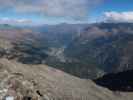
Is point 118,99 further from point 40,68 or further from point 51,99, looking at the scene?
point 51,99

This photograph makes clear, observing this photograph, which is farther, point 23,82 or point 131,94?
point 131,94

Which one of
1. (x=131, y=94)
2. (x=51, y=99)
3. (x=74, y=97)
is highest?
(x=51, y=99)

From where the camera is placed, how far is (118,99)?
163 m

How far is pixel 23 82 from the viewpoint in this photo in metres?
101

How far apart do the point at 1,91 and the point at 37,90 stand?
18507mm

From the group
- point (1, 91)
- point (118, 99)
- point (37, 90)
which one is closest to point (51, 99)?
point (37, 90)

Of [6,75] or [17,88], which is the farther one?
[6,75]

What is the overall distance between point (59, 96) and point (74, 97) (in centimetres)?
1376

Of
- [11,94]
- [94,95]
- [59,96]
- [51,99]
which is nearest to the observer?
[11,94]

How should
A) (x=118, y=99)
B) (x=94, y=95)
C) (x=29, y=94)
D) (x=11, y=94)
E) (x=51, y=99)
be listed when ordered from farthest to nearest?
(x=118, y=99) < (x=94, y=95) < (x=51, y=99) < (x=29, y=94) < (x=11, y=94)

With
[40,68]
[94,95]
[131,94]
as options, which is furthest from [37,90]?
[131,94]

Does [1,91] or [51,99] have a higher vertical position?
[1,91]

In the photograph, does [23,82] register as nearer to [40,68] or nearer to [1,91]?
[1,91]

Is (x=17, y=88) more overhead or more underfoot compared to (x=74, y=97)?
more overhead
